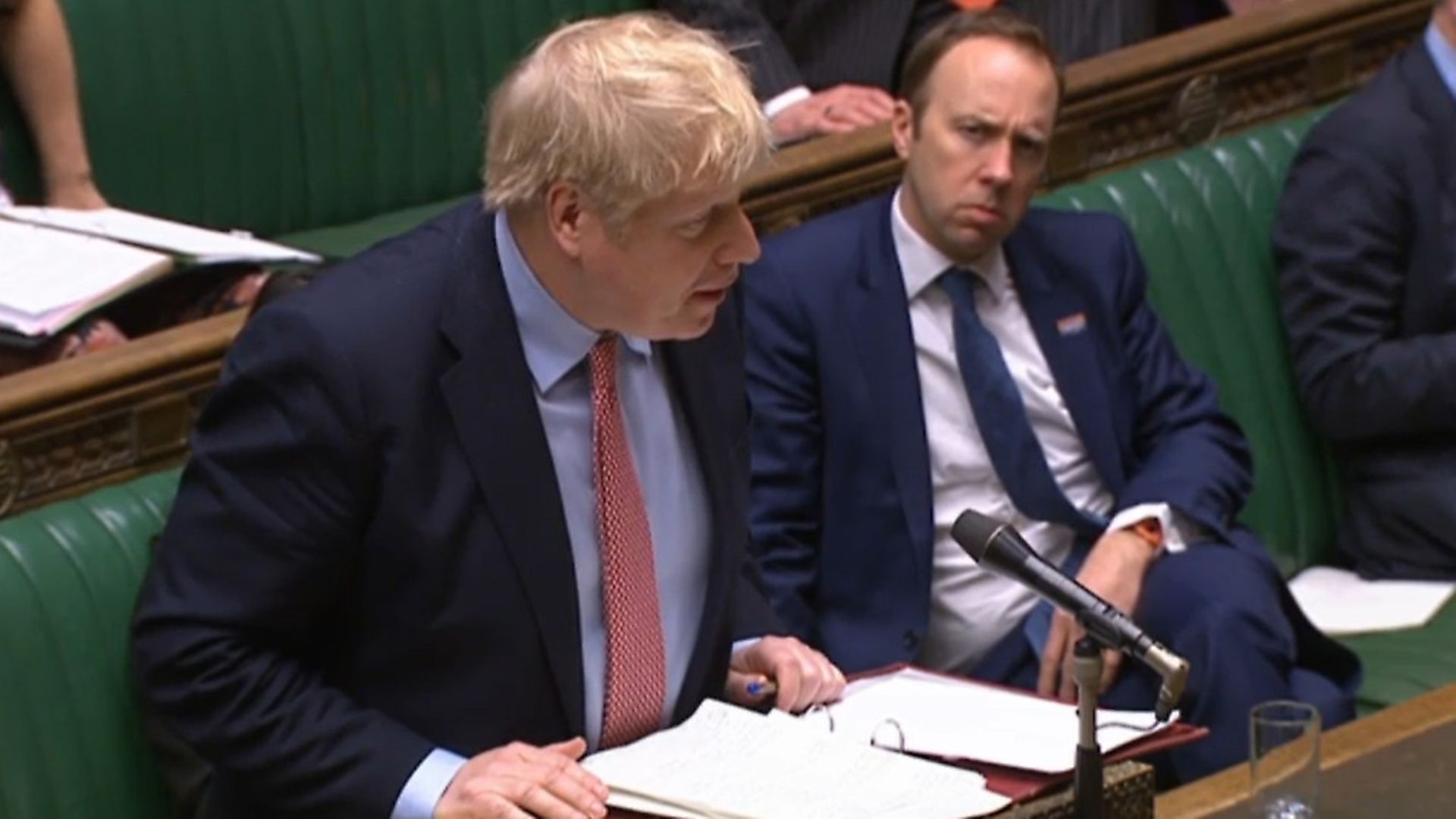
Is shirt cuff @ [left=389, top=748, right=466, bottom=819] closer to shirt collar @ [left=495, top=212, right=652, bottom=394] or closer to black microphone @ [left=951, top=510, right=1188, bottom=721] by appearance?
shirt collar @ [left=495, top=212, right=652, bottom=394]

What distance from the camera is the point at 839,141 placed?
11.3ft

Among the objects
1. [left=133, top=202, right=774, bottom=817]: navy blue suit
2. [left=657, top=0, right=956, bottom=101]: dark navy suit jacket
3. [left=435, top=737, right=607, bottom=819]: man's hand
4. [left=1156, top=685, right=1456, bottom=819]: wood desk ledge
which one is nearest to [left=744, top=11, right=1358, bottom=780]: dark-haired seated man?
[left=1156, top=685, right=1456, bottom=819]: wood desk ledge

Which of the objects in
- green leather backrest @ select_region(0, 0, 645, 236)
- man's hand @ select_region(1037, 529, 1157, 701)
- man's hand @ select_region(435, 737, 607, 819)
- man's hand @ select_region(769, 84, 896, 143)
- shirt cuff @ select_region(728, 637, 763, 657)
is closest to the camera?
man's hand @ select_region(435, 737, 607, 819)

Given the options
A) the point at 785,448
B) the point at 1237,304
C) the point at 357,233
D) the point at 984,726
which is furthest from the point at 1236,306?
the point at 984,726

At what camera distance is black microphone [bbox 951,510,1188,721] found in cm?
187

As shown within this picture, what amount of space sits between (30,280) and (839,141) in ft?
3.40

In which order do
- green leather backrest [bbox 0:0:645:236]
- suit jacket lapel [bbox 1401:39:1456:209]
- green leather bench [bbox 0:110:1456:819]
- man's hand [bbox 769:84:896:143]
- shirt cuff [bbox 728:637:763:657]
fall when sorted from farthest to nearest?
man's hand [bbox 769:84:896:143]
green leather backrest [bbox 0:0:645:236]
suit jacket lapel [bbox 1401:39:1456:209]
green leather bench [bbox 0:110:1456:819]
shirt cuff [bbox 728:637:763:657]

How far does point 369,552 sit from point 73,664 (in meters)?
0.52

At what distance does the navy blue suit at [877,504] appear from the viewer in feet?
9.73

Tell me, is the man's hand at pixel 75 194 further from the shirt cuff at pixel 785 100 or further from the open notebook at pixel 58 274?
the shirt cuff at pixel 785 100

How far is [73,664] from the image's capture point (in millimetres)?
2510

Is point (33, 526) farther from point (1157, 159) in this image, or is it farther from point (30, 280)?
point (1157, 159)

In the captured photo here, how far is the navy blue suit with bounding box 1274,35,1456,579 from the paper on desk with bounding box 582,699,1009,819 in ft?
4.79

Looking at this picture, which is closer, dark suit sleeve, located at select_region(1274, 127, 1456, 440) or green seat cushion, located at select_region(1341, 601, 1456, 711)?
green seat cushion, located at select_region(1341, 601, 1456, 711)
